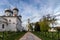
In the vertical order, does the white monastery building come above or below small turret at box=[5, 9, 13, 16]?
below

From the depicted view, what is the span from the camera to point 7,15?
1375 inches

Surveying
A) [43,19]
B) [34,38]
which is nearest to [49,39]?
[34,38]

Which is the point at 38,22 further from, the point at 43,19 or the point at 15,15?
the point at 15,15

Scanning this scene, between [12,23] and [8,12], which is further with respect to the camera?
[8,12]

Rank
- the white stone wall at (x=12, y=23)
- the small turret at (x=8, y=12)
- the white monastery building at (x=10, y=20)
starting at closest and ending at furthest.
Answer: the white monastery building at (x=10, y=20)
the white stone wall at (x=12, y=23)
the small turret at (x=8, y=12)

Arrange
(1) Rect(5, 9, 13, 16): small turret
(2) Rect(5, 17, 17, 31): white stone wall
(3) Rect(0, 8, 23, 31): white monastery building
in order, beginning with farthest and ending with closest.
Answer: (1) Rect(5, 9, 13, 16): small turret → (2) Rect(5, 17, 17, 31): white stone wall → (3) Rect(0, 8, 23, 31): white monastery building

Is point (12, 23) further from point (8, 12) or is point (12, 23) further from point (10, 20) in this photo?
point (8, 12)

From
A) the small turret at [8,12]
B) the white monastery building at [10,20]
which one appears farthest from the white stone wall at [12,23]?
the small turret at [8,12]

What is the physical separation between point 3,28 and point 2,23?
3.36 feet

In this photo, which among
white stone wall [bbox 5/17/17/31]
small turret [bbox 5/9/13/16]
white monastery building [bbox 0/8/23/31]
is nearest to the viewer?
white monastery building [bbox 0/8/23/31]

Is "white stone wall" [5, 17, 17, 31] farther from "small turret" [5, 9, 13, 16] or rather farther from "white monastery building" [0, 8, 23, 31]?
"small turret" [5, 9, 13, 16]

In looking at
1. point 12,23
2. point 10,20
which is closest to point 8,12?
point 10,20

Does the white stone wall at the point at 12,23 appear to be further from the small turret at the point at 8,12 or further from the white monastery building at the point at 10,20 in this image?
the small turret at the point at 8,12

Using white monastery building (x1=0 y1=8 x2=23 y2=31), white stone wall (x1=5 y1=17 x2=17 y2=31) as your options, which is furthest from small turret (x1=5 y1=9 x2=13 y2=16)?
white stone wall (x1=5 y1=17 x2=17 y2=31)
